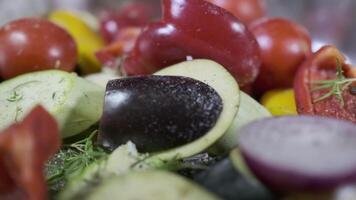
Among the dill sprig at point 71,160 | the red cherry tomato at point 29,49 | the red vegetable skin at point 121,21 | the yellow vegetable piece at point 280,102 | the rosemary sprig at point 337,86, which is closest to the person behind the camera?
the dill sprig at point 71,160

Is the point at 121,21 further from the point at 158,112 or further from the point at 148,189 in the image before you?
the point at 148,189

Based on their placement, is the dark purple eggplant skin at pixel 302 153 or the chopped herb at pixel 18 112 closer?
the dark purple eggplant skin at pixel 302 153

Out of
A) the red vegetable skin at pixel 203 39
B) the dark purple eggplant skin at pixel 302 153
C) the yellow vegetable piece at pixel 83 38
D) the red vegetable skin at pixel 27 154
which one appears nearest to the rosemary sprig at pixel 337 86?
the red vegetable skin at pixel 203 39

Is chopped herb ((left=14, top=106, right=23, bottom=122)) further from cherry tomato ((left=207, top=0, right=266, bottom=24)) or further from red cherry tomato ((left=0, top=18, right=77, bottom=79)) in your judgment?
cherry tomato ((left=207, top=0, right=266, bottom=24))

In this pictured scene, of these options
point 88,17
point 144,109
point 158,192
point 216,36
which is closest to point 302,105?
point 216,36

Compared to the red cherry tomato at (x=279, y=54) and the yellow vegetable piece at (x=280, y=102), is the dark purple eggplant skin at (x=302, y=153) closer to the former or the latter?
the yellow vegetable piece at (x=280, y=102)

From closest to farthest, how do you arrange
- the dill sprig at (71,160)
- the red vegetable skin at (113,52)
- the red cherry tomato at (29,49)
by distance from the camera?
the dill sprig at (71,160) → the red cherry tomato at (29,49) → the red vegetable skin at (113,52)

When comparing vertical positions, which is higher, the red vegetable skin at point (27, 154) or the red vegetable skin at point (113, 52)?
the red vegetable skin at point (27, 154)

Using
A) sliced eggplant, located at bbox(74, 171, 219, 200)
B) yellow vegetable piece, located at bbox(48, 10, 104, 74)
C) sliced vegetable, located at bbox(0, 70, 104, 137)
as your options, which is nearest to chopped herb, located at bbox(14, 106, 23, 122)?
sliced vegetable, located at bbox(0, 70, 104, 137)
